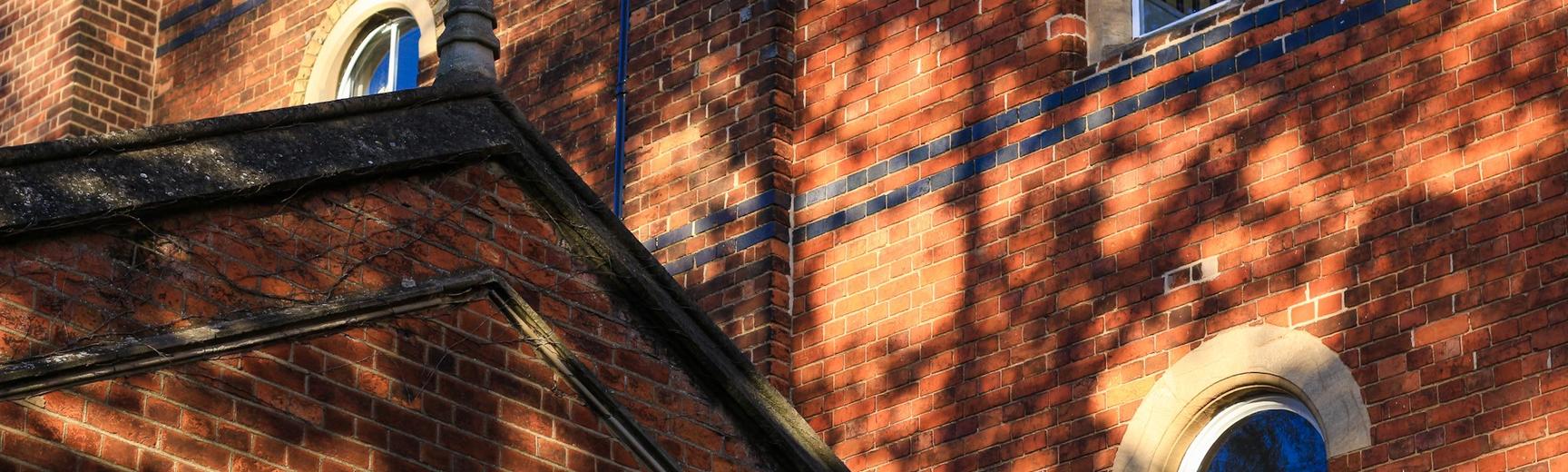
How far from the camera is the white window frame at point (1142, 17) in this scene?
9755 mm

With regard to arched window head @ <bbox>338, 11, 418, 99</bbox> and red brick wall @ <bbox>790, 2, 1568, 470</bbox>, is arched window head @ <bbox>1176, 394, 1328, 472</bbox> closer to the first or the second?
red brick wall @ <bbox>790, 2, 1568, 470</bbox>

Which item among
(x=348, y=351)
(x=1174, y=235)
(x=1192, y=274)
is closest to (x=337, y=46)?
(x=1174, y=235)

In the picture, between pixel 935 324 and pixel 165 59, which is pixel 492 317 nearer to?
pixel 935 324

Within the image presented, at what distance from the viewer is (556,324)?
6.80 m

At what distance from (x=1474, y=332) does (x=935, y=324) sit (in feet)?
8.15

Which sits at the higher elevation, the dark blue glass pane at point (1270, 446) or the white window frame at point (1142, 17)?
the white window frame at point (1142, 17)

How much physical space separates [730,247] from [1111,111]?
2050mm

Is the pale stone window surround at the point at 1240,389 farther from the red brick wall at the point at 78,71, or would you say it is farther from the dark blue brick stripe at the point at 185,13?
the dark blue brick stripe at the point at 185,13

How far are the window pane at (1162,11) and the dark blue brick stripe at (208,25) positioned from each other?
6766 mm


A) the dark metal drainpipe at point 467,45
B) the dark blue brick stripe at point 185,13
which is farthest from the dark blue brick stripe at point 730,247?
the dark blue brick stripe at point 185,13

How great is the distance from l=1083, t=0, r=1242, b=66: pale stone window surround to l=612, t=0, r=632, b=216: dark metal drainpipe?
2616mm

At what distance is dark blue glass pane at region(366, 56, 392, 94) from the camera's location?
47.3 feet

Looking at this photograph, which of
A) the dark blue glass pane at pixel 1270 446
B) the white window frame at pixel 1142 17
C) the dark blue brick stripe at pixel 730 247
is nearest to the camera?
the dark blue glass pane at pixel 1270 446

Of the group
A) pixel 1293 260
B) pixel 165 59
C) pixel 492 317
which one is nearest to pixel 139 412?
pixel 492 317
